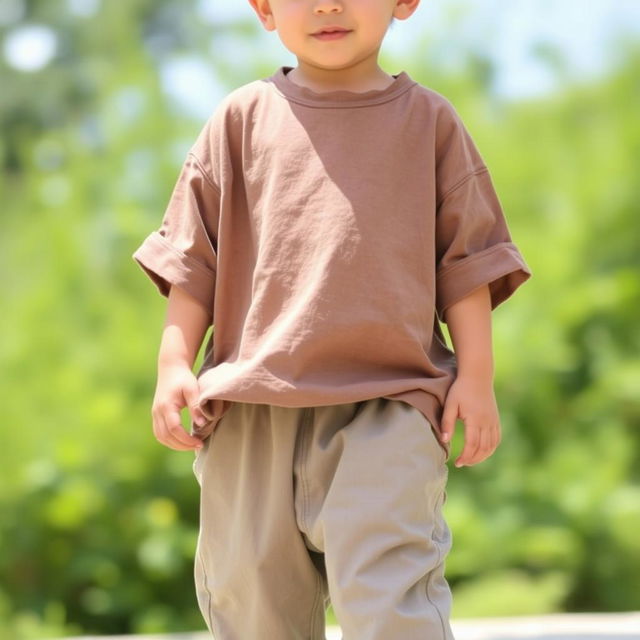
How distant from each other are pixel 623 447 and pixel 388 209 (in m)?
1.98

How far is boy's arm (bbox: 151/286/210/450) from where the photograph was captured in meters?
1.57

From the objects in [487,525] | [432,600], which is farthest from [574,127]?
[432,600]

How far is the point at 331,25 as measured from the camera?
1518mm

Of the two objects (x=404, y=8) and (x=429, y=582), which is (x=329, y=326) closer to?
(x=429, y=582)

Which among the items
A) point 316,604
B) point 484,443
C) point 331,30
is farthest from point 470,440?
point 331,30

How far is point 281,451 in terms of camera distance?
1.50 metres

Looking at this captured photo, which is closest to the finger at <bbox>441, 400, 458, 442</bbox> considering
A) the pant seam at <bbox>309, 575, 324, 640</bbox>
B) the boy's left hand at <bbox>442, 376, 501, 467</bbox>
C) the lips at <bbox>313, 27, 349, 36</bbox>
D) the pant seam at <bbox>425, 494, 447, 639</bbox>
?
the boy's left hand at <bbox>442, 376, 501, 467</bbox>

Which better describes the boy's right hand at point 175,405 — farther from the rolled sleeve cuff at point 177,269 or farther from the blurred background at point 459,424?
the blurred background at point 459,424

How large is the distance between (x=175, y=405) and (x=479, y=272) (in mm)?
412

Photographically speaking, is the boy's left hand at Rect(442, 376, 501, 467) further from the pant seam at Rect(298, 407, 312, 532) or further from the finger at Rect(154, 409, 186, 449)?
the finger at Rect(154, 409, 186, 449)

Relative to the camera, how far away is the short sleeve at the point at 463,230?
154 cm

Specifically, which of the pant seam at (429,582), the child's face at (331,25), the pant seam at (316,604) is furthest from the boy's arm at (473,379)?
the child's face at (331,25)

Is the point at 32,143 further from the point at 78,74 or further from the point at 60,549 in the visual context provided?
the point at 60,549

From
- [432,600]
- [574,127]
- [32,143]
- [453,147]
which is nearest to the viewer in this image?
[432,600]
